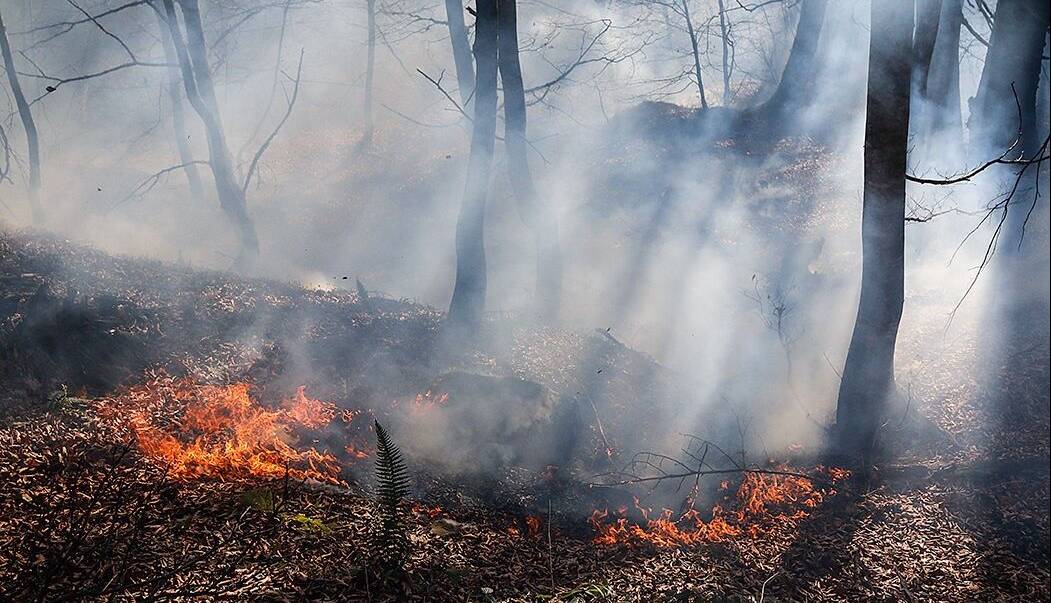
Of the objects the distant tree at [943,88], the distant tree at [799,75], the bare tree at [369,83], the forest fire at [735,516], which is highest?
the bare tree at [369,83]

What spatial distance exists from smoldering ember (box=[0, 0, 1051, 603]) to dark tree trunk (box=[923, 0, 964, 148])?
2.8 inches

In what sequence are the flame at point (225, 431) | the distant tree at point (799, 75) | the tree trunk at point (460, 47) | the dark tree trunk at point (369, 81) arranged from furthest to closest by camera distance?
the dark tree trunk at point (369, 81)
the distant tree at point (799, 75)
the tree trunk at point (460, 47)
the flame at point (225, 431)

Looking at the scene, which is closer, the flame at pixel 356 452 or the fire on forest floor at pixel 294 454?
the fire on forest floor at pixel 294 454

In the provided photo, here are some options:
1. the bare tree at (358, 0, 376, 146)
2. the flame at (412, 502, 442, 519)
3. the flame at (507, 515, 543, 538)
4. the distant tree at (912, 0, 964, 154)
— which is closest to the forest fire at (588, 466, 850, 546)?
the flame at (507, 515, 543, 538)

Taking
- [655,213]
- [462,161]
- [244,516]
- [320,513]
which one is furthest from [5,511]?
[462,161]

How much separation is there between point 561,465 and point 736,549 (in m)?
1.98

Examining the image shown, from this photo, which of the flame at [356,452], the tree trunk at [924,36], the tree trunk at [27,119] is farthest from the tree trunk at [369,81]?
the flame at [356,452]

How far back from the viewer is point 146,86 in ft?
77.9

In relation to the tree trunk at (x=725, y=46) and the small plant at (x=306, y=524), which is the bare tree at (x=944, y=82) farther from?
the small plant at (x=306, y=524)

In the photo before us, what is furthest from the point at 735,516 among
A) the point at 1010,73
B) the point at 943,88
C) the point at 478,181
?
the point at 943,88

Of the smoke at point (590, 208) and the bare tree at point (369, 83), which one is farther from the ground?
the bare tree at point (369, 83)

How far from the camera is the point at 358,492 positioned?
17.1ft

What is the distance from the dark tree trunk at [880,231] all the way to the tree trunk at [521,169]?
4.59 m

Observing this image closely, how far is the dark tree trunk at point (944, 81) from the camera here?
1281cm
